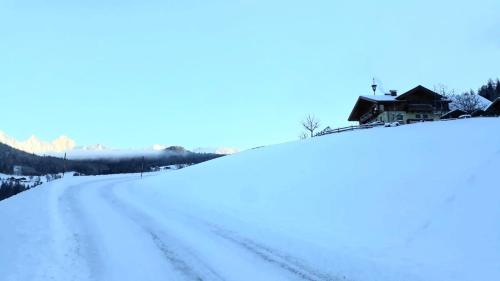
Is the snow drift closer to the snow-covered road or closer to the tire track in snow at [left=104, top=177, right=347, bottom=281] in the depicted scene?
the tire track in snow at [left=104, top=177, right=347, bottom=281]

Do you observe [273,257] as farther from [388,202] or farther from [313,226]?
[388,202]

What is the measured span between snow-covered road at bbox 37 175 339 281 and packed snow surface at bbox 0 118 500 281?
31 mm

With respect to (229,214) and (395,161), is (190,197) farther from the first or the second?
(395,161)

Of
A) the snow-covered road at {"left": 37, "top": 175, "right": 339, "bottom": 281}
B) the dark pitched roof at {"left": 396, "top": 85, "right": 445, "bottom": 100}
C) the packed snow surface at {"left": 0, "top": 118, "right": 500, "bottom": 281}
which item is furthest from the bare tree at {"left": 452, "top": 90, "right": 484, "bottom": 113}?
the snow-covered road at {"left": 37, "top": 175, "right": 339, "bottom": 281}

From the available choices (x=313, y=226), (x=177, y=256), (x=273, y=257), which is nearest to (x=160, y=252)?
(x=177, y=256)

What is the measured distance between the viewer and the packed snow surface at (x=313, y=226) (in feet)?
31.2

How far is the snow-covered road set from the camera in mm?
9375

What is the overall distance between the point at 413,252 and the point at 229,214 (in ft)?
28.3

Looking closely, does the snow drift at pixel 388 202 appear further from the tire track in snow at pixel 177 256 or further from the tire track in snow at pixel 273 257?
the tire track in snow at pixel 177 256

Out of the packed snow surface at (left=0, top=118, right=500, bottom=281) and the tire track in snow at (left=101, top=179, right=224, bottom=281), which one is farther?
the packed snow surface at (left=0, top=118, right=500, bottom=281)

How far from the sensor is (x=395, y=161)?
1927cm

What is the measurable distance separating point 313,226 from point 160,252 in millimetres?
5127

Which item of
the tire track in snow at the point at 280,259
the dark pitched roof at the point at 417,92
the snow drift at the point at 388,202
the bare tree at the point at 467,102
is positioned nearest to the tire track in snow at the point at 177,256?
the tire track in snow at the point at 280,259

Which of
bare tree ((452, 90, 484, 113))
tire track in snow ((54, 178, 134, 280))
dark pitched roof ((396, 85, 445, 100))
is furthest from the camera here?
bare tree ((452, 90, 484, 113))
